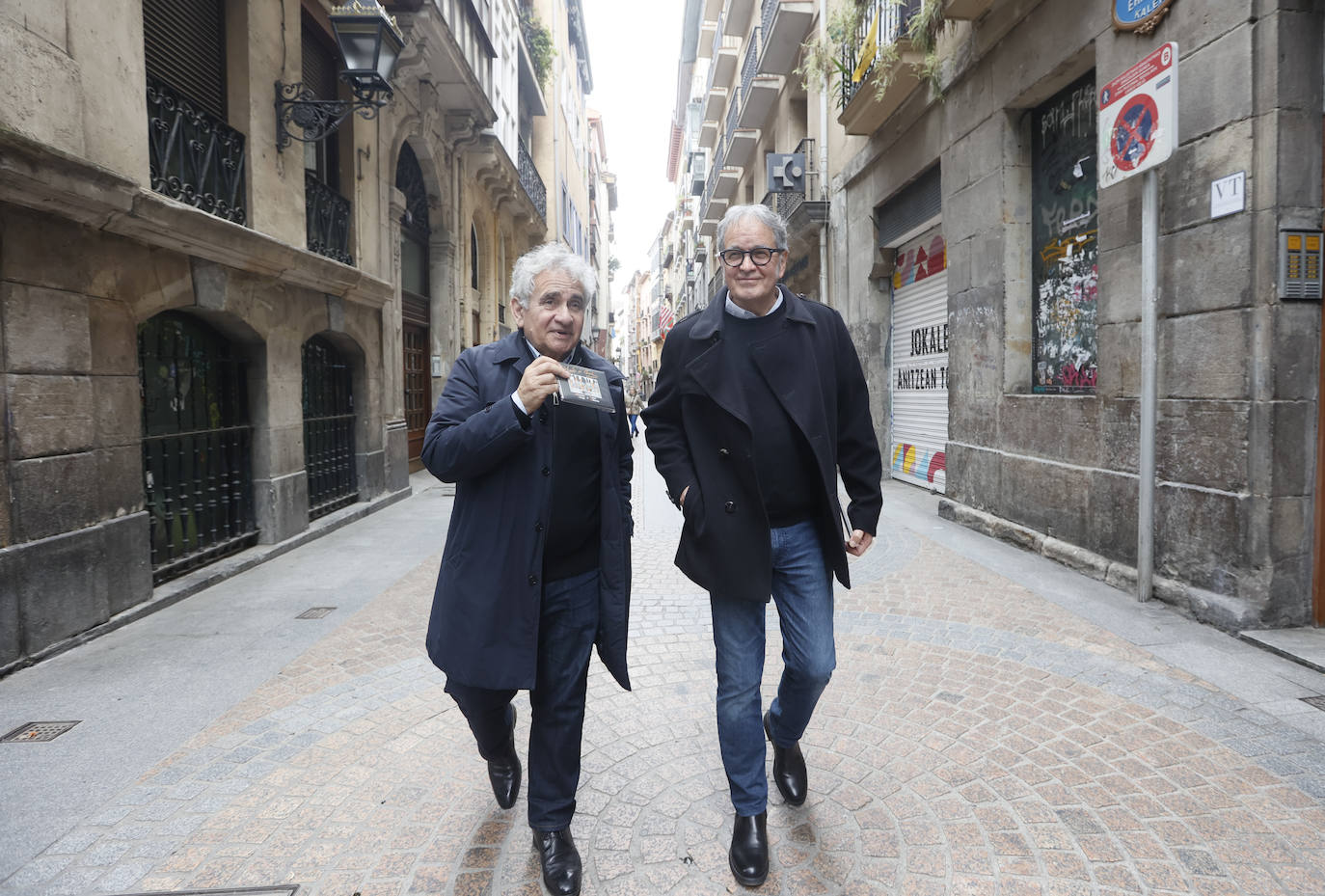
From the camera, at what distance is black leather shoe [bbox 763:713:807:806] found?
2.68m

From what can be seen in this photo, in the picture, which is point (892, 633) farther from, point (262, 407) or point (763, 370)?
point (262, 407)

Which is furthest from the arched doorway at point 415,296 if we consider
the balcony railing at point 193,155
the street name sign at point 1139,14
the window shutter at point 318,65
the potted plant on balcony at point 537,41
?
the street name sign at point 1139,14

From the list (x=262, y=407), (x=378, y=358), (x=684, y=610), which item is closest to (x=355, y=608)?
(x=684, y=610)

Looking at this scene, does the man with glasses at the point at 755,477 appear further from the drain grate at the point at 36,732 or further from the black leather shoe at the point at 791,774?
the drain grate at the point at 36,732

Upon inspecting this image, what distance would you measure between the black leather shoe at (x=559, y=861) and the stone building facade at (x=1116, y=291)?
4138 millimetres

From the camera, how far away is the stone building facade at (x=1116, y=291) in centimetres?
427

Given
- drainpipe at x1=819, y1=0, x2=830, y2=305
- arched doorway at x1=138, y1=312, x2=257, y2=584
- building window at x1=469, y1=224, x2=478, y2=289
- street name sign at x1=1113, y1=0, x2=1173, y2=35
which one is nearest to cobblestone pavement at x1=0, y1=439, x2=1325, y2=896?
arched doorway at x1=138, y1=312, x2=257, y2=584

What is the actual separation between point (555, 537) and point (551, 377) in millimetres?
545

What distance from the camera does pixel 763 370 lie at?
7.97 feet

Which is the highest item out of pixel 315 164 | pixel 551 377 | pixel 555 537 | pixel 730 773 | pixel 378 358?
pixel 315 164

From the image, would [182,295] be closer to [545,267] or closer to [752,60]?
[545,267]

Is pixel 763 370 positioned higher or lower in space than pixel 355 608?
higher

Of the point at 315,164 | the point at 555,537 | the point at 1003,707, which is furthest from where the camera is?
the point at 315,164

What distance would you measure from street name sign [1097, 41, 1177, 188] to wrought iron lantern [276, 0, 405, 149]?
20.7ft
